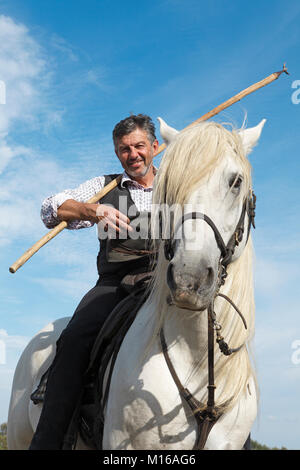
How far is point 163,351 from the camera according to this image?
3541 millimetres

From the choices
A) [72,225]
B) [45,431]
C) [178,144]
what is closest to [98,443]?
[45,431]

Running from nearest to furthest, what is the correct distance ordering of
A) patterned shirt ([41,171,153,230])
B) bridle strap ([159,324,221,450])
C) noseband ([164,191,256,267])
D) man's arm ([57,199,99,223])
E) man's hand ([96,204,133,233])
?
noseband ([164,191,256,267]) → bridle strap ([159,324,221,450]) → man's hand ([96,204,133,233]) → man's arm ([57,199,99,223]) → patterned shirt ([41,171,153,230])

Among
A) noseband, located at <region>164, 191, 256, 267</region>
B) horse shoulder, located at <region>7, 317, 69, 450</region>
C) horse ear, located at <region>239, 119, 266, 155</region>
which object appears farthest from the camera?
horse shoulder, located at <region>7, 317, 69, 450</region>

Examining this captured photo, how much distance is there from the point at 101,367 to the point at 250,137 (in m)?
2.28

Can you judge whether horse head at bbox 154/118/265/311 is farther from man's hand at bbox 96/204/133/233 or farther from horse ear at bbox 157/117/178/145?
man's hand at bbox 96/204/133/233

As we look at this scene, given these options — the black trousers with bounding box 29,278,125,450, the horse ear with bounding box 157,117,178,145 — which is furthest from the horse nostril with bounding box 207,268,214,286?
the black trousers with bounding box 29,278,125,450

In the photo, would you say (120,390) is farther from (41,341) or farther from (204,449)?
(41,341)

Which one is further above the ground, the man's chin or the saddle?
the man's chin

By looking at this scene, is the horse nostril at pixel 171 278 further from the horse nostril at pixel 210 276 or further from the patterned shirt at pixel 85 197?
the patterned shirt at pixel 85 197

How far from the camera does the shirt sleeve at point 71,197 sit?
189 inches

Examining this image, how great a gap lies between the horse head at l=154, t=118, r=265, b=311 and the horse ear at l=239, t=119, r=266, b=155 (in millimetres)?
12

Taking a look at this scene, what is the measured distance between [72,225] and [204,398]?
2.29 metres

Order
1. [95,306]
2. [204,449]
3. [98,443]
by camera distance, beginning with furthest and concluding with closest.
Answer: [95,306]
[98,443]
[204,449]

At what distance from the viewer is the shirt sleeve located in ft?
15.8
